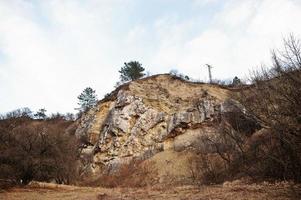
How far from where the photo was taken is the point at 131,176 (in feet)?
118

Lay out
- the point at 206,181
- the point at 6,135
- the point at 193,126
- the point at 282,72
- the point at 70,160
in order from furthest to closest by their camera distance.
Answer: the point at 193,126
the point at 70,160
the point at 6,135
the point at 206,181
the point at 282,72

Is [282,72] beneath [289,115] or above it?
above

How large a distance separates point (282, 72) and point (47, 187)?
64.4 ft

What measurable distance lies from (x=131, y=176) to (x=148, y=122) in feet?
26.9

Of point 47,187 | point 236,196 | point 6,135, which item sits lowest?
point 236,196

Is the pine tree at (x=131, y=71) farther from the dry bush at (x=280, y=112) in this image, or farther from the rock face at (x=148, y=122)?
the dry bush at (x=280, y=112)

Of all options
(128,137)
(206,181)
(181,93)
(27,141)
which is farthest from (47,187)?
(181,93)

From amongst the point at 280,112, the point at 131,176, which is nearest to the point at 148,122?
the point at 131,176

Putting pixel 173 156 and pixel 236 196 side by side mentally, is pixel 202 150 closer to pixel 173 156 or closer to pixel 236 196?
pixel 173 156

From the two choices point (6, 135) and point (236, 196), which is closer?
point (236, 196)

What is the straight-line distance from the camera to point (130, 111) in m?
43.3

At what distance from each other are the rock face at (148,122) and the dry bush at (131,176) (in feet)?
4.94

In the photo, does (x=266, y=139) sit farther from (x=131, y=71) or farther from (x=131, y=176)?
(x=131, y=71)

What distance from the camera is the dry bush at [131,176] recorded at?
34.3m
